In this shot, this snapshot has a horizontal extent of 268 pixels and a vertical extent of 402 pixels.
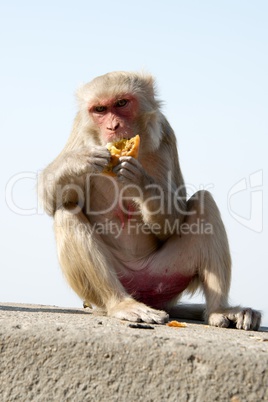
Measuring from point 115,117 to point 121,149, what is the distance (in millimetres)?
325

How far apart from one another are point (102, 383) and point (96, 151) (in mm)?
2007

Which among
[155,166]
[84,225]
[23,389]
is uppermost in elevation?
[155,166]

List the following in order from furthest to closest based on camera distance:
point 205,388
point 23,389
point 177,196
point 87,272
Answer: point 177,196 → point 87,272 → point 23,389 → point 205,388

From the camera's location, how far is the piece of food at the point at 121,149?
5188 millimetres

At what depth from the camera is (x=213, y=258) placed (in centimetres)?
541

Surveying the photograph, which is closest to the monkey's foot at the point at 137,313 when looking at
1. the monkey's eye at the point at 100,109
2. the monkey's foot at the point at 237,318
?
the monkey's foot at the point at 237,318

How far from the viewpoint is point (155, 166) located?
18.9 feet

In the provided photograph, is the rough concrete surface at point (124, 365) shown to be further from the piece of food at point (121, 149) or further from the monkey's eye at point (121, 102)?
the monkey's eye at point (121, 102)

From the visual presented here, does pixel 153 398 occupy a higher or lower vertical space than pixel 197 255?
Result: lower

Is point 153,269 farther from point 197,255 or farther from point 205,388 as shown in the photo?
point 205,388

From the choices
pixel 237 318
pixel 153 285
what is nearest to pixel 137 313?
pixel 237 318

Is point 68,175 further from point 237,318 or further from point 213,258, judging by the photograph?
point 237,318

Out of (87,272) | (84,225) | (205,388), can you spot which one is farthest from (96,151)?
(205,388)

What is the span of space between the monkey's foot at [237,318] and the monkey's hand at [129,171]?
1.13 m
